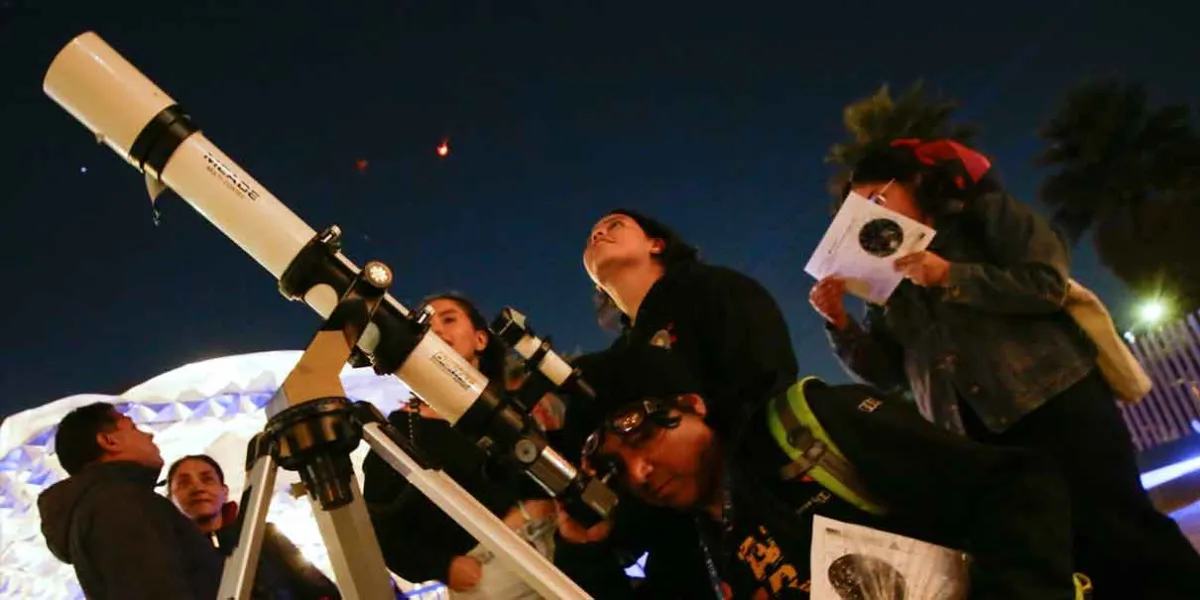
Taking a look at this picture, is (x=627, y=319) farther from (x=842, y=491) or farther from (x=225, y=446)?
(x=225, y=446)

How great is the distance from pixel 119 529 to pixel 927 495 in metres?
2.67

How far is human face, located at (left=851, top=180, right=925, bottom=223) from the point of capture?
8.57 ft

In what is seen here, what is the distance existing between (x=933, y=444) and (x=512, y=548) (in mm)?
888

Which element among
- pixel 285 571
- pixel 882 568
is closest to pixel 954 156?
pixel 882 568

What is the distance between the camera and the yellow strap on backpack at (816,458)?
1769mm

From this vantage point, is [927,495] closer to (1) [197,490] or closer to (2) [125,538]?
(2) [125,538]

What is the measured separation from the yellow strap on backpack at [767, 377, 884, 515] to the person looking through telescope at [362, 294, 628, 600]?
2.40ft

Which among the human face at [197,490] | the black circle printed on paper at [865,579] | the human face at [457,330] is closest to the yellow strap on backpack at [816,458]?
the black circle printed on paper at [865,579]

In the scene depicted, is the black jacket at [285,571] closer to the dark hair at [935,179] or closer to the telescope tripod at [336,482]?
the telescope tripod at [336,482]

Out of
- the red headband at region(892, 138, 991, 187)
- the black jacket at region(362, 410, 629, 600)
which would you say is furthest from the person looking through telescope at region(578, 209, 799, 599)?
the red headband at region(892, 138, 991, 187)

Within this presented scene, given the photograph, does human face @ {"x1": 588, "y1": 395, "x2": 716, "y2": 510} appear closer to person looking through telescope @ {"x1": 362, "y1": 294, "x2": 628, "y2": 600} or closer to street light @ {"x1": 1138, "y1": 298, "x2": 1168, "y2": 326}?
person looking through telescope @ {"x1": 362, "y1": 294, "x2": 628, "y2": 600}

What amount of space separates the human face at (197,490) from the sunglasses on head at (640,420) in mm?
3044

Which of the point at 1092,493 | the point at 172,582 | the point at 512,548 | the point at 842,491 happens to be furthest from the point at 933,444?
the point at 172,582

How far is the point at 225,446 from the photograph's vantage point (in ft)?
18.3
